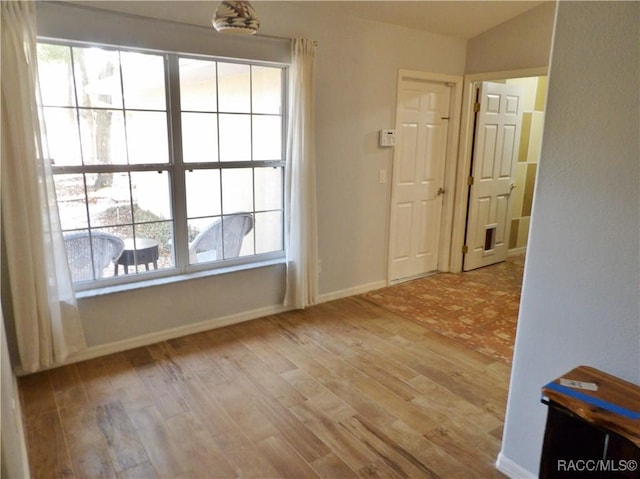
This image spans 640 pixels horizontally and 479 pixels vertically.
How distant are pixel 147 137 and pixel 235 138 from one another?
66 cm

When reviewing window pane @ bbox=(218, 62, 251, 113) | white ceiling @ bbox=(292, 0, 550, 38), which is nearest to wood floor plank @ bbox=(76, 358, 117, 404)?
window pane @ bbox=(218, 62, 251, 113)

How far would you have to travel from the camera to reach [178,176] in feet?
10.5

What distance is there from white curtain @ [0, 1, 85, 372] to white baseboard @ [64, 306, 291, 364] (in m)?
0.15

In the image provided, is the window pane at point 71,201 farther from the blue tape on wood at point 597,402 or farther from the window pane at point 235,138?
the blue tape on wood at point 597,402

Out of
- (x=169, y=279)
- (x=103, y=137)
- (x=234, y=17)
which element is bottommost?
(x=169, y=279)

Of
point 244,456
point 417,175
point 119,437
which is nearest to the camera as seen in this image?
point 244,456

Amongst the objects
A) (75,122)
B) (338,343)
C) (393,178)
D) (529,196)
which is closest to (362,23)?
(393,178)

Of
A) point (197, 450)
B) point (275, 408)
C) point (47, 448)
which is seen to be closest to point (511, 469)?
point (275, 408)

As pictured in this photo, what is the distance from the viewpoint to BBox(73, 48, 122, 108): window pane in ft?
9.09

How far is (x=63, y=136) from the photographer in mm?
2779

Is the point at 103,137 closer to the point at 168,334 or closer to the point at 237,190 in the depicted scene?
the point at 237,190

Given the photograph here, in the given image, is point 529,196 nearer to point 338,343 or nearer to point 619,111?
point 338,343

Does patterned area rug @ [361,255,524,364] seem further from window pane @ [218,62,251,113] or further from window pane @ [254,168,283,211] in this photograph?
window pane @ [218,62,251,113]

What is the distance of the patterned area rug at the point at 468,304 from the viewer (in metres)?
3.40
